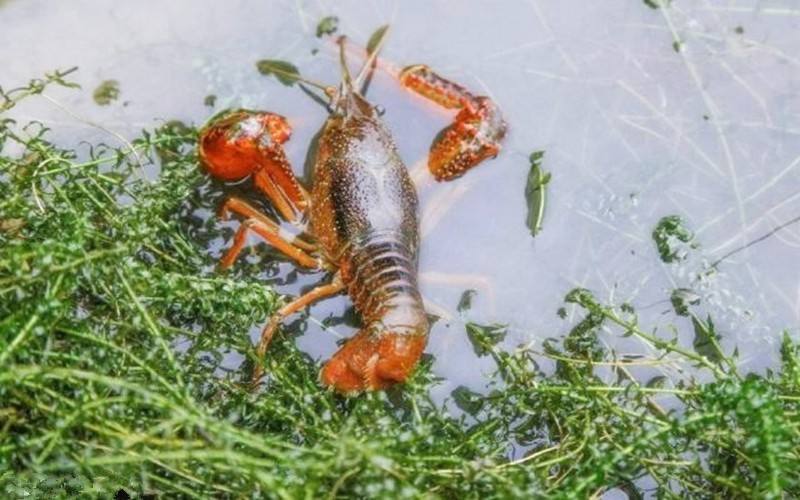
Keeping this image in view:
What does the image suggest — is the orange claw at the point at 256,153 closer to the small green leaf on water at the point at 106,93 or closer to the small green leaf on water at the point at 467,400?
the small green leaf on water at the point at 106,93

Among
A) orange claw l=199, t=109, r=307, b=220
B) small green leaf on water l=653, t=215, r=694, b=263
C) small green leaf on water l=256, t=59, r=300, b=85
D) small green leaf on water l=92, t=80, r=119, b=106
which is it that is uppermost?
small green leaf on water l=256, t=59, r=300, b=85

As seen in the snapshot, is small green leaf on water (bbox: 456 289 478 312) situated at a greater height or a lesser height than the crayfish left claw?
lesser

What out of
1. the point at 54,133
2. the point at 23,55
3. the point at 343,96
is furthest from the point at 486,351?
the point at 23,55

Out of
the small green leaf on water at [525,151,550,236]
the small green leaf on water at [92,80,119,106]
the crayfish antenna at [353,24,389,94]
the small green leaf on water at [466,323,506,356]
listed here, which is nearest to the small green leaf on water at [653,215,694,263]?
the small green leaf on water at [525,151,550,236]

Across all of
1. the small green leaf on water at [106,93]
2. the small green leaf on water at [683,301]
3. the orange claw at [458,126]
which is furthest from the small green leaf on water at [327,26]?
the small green leaf on water at [683,301]

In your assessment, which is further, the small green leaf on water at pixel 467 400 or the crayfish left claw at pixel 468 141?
the crayfish left claw at pixel 468 141

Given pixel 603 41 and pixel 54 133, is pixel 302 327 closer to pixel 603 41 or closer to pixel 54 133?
pixel 54 133

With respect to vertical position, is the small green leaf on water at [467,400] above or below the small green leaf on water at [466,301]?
below

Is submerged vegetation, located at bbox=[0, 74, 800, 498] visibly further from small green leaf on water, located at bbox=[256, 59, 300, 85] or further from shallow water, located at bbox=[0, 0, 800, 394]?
small green leaf on water, located at bbox=[256, 59, 300, 85]
